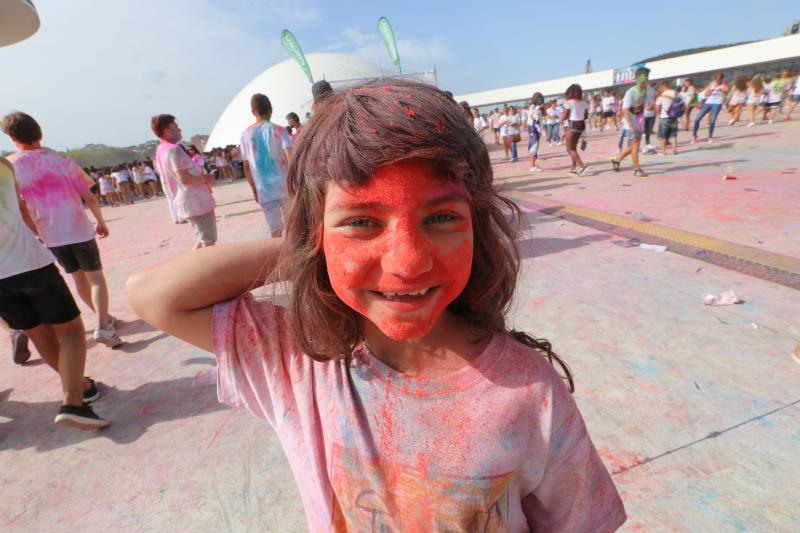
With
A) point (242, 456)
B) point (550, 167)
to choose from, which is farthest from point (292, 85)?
point (242, 456)

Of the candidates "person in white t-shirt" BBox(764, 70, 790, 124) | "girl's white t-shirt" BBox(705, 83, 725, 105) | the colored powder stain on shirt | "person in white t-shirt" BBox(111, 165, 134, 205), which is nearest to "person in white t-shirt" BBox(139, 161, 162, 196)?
"person in white t-shirt" BBox(111, 165, 134, 205)

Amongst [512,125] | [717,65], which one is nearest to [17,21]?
[512,125]

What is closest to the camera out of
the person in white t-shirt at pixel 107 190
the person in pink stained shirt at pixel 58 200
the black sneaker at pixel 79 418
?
the black sneaker at pixel 79 418

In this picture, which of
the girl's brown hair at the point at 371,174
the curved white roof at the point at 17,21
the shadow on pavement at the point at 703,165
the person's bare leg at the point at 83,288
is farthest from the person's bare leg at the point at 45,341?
the shadow on pavement at the point at 703,165

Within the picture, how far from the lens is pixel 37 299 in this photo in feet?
7.88

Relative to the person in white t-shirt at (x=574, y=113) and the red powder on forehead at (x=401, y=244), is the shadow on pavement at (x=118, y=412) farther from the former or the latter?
the person in white t-shirt at (x=574, y=113)

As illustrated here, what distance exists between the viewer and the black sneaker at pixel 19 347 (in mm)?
3082

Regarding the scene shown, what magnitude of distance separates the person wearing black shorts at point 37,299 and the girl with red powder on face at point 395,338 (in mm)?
1912

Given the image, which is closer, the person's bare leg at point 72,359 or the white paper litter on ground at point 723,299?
the person's bare leg at point 72,359

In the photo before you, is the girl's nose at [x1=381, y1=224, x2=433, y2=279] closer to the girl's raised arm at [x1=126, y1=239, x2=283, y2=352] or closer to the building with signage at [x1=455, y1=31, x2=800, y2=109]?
the girl's raised arm at [x1=126, y1=239, x2=283, y2=352]

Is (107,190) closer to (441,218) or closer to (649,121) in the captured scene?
(649,121)

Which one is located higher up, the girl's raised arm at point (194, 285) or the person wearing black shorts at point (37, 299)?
the girl's raised arm at point (194, 285)

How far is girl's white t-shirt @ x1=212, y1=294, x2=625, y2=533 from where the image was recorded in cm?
83

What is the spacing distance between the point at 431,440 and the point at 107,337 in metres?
3.40
